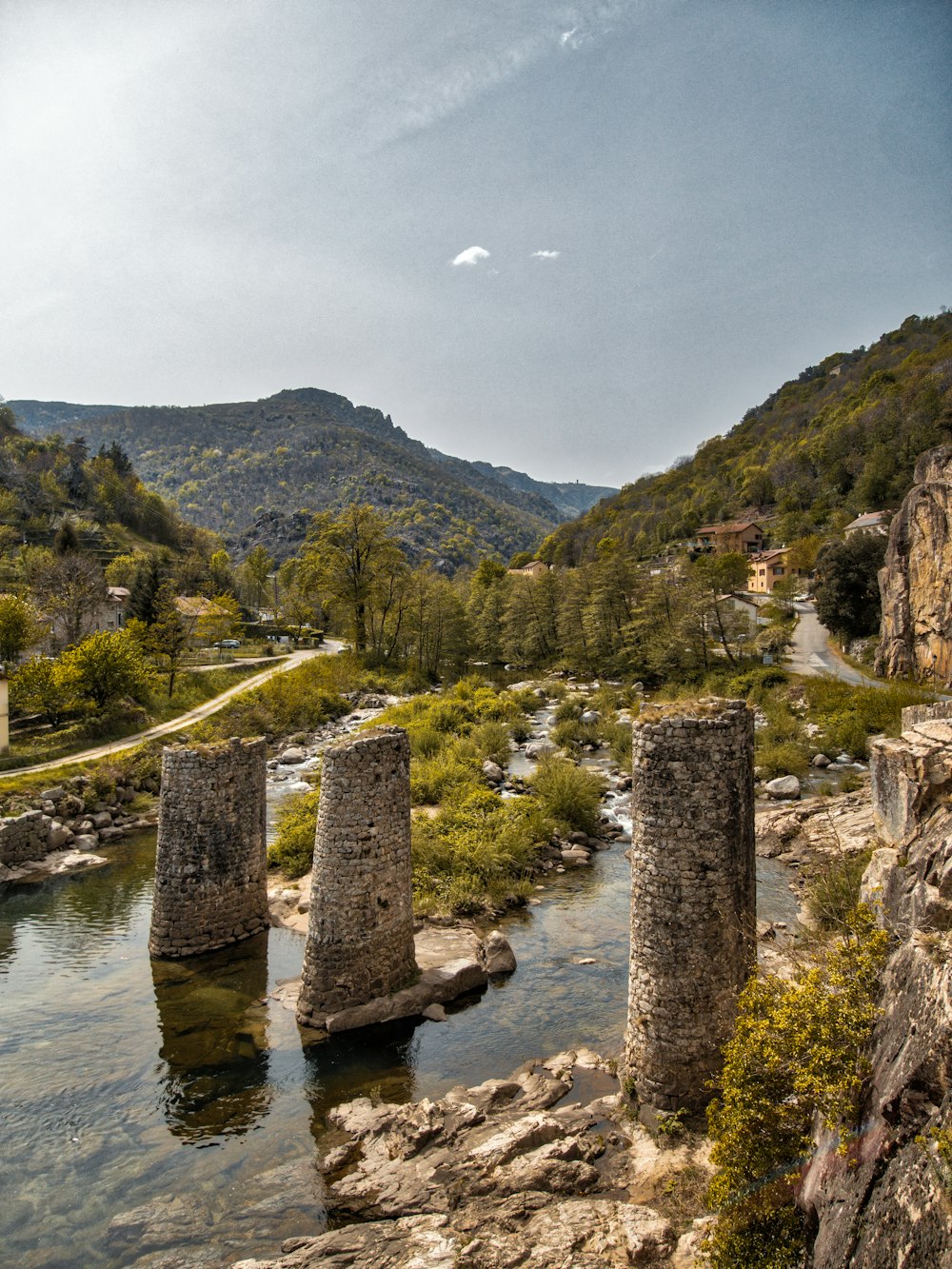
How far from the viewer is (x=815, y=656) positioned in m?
46.9

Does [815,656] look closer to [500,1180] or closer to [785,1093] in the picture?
[785,1093]

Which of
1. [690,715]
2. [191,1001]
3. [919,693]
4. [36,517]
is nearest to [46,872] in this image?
[191,1001]

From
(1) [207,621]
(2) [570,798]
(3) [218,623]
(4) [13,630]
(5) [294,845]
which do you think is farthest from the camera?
(3) [218,623]

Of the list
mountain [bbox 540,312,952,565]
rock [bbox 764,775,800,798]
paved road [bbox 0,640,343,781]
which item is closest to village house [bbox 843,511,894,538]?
mountain [bbox 540,312,952,565]

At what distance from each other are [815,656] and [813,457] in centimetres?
6393

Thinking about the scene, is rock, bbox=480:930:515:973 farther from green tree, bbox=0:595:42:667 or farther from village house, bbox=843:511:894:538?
village house, bbox=843:511:894:538

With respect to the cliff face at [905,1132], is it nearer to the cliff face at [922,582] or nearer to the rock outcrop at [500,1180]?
the rock outcrop at [500,1180]

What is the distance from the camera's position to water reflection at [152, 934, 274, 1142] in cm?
1009

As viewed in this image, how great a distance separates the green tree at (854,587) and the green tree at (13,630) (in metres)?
47.2

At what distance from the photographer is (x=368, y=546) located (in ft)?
180

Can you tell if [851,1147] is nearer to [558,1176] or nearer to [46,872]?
[558,1176]

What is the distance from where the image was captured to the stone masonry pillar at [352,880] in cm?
1154

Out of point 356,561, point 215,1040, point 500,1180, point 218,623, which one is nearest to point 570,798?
point 215,1040

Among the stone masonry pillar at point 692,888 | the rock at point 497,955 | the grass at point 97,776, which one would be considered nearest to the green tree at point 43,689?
the grass at point 97,776
